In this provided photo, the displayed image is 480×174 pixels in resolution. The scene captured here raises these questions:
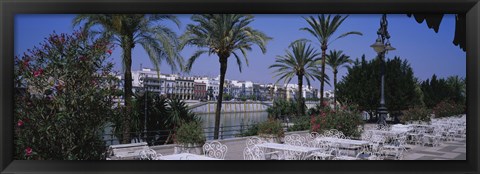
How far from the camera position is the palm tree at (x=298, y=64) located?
76.8ft

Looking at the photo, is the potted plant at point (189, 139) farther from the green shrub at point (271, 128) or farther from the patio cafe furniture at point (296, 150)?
the green shrub at point (271, 128)

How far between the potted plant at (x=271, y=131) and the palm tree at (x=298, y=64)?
12.8 meters

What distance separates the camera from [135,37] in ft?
39.1

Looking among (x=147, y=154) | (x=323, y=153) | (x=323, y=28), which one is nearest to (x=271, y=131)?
(x=323, y=153)

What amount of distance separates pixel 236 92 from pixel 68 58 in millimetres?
46107

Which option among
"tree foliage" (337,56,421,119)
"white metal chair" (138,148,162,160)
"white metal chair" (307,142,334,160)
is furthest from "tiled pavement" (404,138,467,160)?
"tree foliage" (337,56,421,119)

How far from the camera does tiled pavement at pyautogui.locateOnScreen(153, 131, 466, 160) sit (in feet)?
29.9

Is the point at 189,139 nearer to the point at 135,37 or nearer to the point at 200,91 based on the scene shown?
the point at 135,37

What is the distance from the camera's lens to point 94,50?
16.4ft

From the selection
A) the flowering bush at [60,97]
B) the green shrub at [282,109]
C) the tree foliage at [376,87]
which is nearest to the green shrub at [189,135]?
the flowering bush at [60,97]

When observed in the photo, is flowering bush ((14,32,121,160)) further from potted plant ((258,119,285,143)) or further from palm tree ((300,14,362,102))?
palm tree ((300,14,362,102))

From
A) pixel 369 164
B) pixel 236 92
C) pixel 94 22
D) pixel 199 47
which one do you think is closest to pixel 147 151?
pixel 369 164

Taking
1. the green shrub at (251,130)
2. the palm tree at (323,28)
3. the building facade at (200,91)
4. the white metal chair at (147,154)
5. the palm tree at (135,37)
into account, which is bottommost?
the green shrub at (251,130)

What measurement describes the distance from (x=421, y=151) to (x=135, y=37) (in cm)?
799
